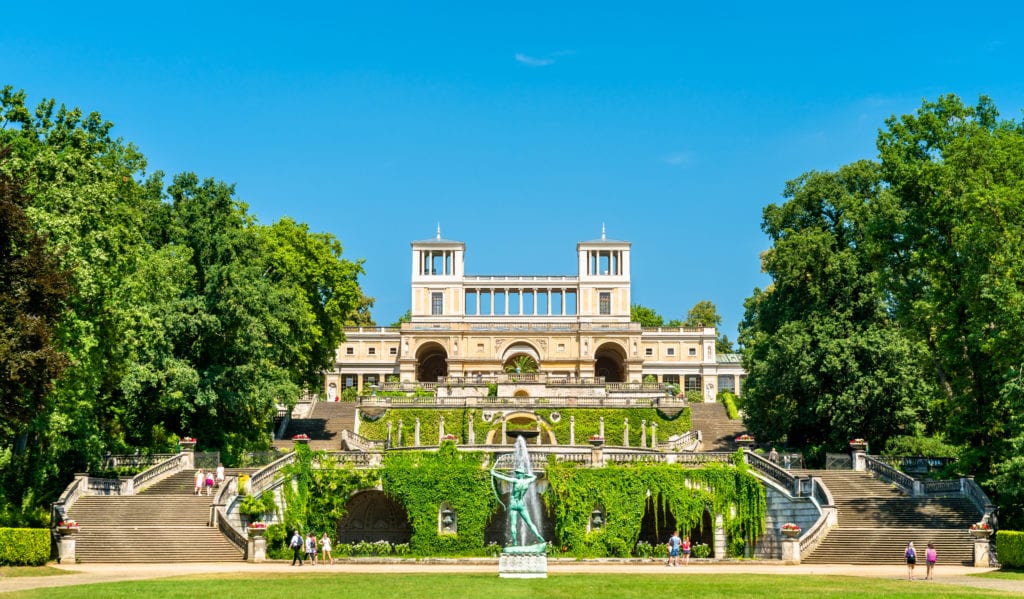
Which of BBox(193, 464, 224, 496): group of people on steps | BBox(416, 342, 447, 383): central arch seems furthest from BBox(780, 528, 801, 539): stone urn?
BBox(416, 342, 447, 383): central arch

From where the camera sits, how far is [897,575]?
30969 millimetres

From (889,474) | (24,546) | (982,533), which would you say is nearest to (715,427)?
(889,474)

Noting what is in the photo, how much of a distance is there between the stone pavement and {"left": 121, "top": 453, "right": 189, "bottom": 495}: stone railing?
555 cm

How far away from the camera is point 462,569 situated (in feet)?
109

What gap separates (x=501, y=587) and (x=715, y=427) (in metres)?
37.5

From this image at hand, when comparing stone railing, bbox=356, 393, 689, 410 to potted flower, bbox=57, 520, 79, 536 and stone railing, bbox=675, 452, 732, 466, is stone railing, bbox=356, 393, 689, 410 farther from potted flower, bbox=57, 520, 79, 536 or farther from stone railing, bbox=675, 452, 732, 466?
potted flower, bbox=57, 520, 79, 536

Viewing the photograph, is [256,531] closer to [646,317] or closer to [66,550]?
[66,550]

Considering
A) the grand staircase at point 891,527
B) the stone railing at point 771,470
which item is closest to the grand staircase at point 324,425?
the stone railing at point 771,470

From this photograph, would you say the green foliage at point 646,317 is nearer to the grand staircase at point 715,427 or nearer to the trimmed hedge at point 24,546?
the grand staircase at point 715,427

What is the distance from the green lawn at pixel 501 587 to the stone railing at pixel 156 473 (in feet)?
34.7

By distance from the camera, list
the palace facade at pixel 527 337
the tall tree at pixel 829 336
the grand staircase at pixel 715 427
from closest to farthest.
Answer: the tall tree at pixel 829 336 → the grand staircase at pixel 715 427 → the palace facade at pixel 527 337

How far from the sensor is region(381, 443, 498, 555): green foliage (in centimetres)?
3894

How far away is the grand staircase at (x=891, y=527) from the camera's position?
3466cm

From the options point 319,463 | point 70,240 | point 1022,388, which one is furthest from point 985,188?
point 70,240
